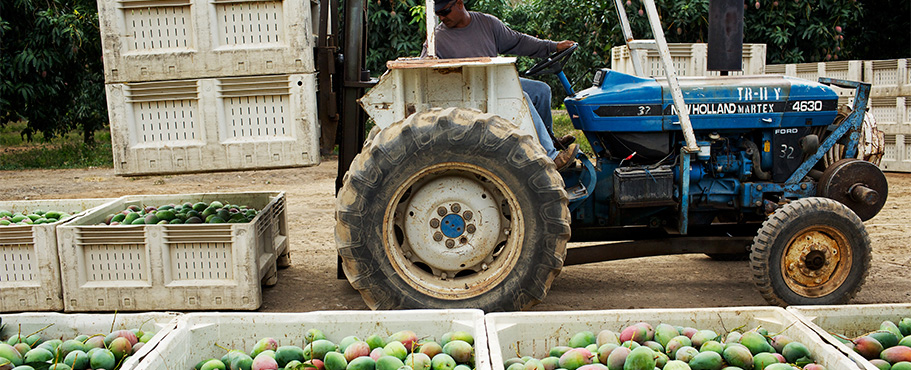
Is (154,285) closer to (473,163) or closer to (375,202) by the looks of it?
(375,202)

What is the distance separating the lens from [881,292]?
4785 mm

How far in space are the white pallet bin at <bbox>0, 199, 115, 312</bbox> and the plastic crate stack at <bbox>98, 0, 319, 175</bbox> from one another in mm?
679

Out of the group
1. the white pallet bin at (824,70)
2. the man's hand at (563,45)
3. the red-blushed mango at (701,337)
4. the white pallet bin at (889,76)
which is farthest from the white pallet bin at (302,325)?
the white pallet bin at (889,76)

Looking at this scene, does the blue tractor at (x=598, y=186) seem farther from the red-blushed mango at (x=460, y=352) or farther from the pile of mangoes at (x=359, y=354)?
the red-blushed mango at (x=460, y=352)

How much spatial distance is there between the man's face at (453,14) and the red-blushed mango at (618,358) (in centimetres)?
Answer: 260

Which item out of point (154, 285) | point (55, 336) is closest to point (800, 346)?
point (55, 336)

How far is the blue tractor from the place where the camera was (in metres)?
3.88

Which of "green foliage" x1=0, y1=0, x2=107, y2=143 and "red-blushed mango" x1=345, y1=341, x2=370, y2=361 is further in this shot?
"green foliage" x1=0, y1=0, x2=107, y2=143

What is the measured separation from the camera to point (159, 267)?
4.30m

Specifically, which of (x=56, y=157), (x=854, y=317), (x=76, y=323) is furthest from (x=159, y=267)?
(x=56, y=157)

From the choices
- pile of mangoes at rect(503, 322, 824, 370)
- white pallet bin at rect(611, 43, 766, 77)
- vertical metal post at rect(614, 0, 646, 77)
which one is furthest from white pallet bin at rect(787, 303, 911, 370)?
white pallet bin at rect(611, 43, 766, 77)

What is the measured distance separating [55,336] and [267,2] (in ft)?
6.68

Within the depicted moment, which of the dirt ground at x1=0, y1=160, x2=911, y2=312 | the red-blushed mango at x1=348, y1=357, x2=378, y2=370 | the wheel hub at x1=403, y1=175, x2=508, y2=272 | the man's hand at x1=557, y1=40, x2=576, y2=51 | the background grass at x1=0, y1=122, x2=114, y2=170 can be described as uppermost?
the man's hand at x1=557, y1=40, x2=576, y2=51

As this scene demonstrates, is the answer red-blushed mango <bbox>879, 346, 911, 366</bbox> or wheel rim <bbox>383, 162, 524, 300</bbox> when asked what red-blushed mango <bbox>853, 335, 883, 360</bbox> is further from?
wheel rim <bbox>383, 162, 524, 300</bbox>
